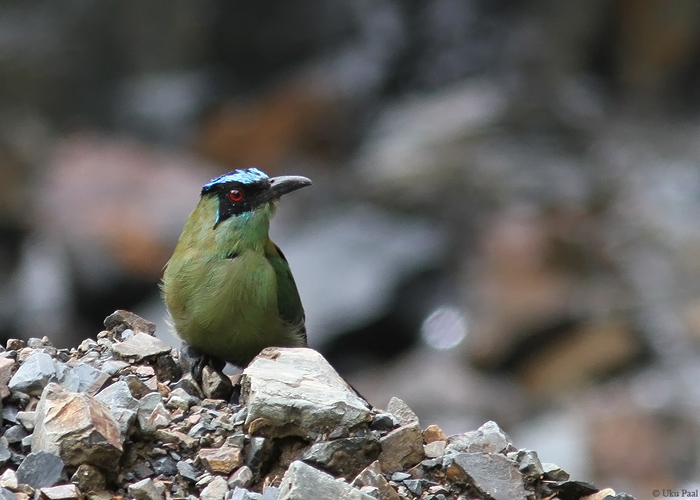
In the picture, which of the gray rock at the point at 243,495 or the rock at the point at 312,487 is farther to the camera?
the gray rock at the point at 243,495

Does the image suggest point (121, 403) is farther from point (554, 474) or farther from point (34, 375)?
point (554, 474)

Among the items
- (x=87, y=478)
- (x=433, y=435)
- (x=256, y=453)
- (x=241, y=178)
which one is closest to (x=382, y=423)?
(x=433, y=435)

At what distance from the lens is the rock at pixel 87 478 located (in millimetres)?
4641

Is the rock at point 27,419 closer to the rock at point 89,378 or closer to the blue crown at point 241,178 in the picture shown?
the rock at point 89,378

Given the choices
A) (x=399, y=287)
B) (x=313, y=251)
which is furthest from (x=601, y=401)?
(x=313, y=251)

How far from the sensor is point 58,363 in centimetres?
571

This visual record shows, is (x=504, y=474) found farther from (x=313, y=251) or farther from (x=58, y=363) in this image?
(x=313, y=251)

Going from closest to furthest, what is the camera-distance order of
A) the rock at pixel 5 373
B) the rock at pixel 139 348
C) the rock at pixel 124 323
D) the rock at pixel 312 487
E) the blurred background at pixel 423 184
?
the rock at pixel 312 487 < the rock at pixel 5 373 < the rock at pixel 139 348 < the rock at pixel 124 323 < the blurred background at pixel 423 184

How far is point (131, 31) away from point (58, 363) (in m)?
23.6

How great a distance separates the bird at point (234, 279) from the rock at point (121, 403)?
4.22ft

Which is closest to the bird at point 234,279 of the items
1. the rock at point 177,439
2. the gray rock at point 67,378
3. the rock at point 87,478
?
the gray rock at point 67,378

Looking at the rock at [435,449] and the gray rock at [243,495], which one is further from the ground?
the rock at [435,449]

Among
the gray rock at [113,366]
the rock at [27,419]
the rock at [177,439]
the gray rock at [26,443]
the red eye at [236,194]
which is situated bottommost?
the gray rock at [26,443]

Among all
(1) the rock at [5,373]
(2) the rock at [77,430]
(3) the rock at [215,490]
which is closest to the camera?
(2) the rock at [77,430]
